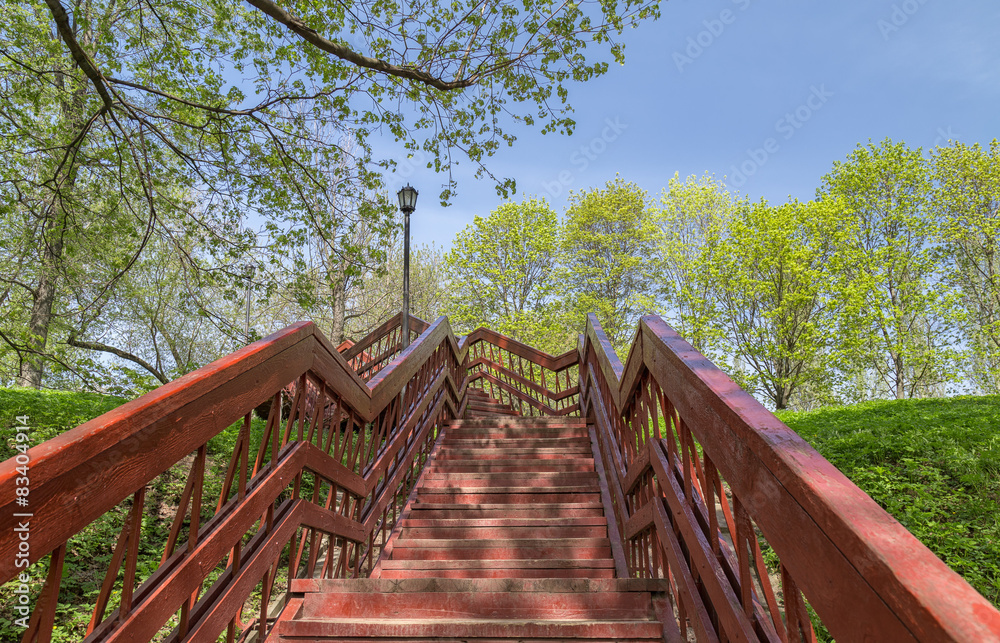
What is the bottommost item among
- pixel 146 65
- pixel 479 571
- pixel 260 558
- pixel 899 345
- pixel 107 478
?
pixel 479 571

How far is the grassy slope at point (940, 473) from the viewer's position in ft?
11.3

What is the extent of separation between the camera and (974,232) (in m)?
16.8

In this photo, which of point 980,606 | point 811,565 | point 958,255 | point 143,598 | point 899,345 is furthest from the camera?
point 958,255

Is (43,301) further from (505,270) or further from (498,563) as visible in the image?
(505,270)

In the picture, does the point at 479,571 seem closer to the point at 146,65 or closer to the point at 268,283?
the point at 268,283

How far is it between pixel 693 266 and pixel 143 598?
19.1m

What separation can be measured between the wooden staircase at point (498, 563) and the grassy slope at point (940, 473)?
2372 millimetres

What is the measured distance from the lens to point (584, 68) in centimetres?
661

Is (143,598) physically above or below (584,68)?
below

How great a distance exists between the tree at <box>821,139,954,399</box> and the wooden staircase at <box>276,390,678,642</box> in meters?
14.1

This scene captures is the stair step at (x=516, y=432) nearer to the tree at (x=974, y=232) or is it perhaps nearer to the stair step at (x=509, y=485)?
the stair step at (x=509, y=485)

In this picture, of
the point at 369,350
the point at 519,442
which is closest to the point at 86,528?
the point at 519,442

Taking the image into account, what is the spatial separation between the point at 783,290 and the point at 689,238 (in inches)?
282

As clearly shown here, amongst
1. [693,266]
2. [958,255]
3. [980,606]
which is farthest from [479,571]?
[958,255]
